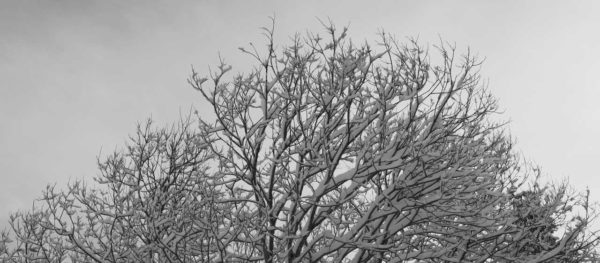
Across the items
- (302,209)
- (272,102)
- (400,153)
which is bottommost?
(302,209)

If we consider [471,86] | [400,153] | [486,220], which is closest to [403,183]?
[400,153]

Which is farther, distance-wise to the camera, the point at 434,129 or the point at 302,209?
the point at 434,129

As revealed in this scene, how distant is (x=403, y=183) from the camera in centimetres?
648

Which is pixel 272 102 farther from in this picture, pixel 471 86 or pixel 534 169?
pixel 534 169

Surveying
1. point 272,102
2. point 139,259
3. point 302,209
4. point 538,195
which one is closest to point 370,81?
point 272,102

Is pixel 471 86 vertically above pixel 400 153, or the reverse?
pixel 471 86

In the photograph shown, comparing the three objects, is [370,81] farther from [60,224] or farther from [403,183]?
[60,224]

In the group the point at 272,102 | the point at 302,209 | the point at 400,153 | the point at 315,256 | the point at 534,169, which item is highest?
the point at 272,102

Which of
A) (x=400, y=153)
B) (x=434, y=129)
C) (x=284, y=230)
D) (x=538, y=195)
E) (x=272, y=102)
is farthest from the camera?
(x=538, y=195)

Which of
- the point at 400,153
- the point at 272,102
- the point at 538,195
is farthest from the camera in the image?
the point at 538,195

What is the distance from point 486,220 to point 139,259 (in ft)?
16.5

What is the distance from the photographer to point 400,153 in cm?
660

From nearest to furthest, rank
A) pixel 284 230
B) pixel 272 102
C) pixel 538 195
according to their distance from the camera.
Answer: pixel 284 230, pixel 272 102, pixel 538 195

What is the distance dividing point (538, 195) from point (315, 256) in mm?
6185
